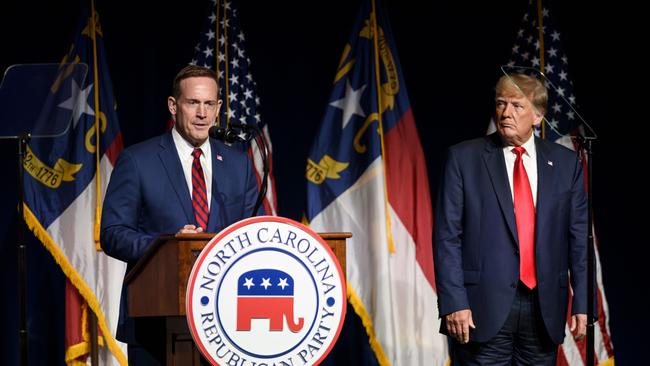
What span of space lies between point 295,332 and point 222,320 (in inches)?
7.4

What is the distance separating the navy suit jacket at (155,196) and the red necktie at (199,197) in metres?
0.02

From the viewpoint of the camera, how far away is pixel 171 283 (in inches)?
87.3

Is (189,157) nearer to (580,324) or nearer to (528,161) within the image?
(528,161)

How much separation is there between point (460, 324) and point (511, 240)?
1.13 feet

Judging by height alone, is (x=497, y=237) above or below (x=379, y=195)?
below

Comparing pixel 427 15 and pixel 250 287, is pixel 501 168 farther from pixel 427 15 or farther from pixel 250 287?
pixel 427 15

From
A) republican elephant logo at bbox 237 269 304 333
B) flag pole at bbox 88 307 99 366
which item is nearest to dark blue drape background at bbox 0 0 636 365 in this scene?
flag pole at bbox 88 307 99 366

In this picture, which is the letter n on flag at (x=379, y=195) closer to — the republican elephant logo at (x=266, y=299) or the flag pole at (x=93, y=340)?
the flag pole at (x=93, y=340)

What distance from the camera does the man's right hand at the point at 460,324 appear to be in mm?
3000

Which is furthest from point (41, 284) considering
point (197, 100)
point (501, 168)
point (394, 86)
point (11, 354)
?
point (501, 168)

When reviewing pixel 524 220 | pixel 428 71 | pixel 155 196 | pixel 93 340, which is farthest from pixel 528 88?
pixel 93 340

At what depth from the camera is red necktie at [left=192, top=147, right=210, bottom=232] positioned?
2.75m

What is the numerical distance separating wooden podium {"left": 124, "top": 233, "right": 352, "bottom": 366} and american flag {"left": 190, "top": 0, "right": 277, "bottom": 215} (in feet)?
8.26

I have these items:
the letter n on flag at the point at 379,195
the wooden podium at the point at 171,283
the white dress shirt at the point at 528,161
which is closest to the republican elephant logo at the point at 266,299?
the wooden podium at the point at 171,283
